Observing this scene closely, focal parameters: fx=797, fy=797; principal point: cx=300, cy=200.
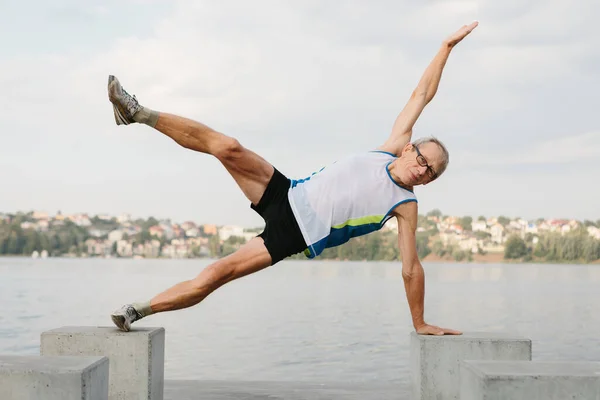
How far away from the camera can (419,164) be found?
5.33 metres

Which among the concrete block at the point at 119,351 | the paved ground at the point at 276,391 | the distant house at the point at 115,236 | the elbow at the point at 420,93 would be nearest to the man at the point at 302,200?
the concrete block at the point at 119,351

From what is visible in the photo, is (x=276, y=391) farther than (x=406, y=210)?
Yes

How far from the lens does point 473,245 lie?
110688 mm

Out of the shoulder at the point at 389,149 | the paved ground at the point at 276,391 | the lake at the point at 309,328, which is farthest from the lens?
the lake at the point at 309,328

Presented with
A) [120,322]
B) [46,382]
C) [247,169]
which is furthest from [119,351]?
[247,169]

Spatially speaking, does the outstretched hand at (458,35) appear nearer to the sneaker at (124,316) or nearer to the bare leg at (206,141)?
the bare leg at (206,141)

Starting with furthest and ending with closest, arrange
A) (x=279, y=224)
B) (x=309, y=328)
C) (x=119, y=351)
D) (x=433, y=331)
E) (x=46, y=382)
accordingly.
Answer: (x=309, y=328) → (x=433, y=331) → (x=279, y=224) → (x=119, y=351) → (x=46, y=382)

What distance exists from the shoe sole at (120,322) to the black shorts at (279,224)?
1.04 metres

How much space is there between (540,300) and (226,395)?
31.4 meters

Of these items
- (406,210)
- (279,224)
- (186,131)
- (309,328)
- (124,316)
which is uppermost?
(186,131)

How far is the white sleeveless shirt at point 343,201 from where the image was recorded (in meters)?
5.40

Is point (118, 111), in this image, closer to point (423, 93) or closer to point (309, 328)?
point (423, 93)

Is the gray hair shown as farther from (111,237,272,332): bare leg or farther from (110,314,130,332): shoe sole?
(110,314,130,332): shoe sole

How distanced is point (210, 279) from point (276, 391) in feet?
5.70
